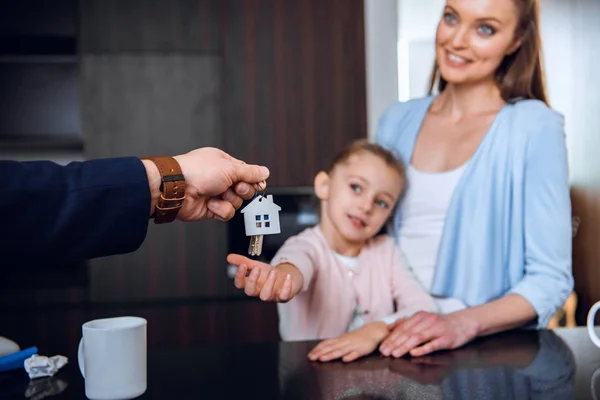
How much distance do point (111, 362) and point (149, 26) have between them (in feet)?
6.62

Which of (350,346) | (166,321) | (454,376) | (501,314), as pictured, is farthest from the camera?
(166,321)

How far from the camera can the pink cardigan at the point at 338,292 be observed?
1449 millimetres

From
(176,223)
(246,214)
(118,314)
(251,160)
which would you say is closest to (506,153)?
(246,214)

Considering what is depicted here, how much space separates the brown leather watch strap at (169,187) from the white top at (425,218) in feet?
2.69

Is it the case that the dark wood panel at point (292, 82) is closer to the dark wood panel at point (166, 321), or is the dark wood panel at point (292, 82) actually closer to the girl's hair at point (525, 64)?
the dark wood panel at point (166, 321)

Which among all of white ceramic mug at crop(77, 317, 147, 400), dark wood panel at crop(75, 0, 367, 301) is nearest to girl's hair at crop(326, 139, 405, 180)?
white ceramic mug at crop(77, 317, 147, 400)

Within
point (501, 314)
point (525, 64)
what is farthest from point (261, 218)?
point (525, 64)

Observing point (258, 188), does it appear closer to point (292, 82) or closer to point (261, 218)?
point (261, 218)

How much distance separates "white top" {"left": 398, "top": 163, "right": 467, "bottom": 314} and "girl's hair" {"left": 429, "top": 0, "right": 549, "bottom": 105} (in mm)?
242

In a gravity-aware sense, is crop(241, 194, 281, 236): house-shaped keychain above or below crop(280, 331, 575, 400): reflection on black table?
above

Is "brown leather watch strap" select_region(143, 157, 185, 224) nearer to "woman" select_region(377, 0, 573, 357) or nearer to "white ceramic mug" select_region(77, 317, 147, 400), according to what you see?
"white ceramic mug" select_region(77, 317, 147, 400)

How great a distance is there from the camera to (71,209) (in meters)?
0.87

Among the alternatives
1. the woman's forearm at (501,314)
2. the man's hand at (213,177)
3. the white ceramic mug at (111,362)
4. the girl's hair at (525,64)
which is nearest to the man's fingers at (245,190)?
the man's hand at (213,177)

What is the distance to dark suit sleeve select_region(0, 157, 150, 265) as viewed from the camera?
2.76 feet
